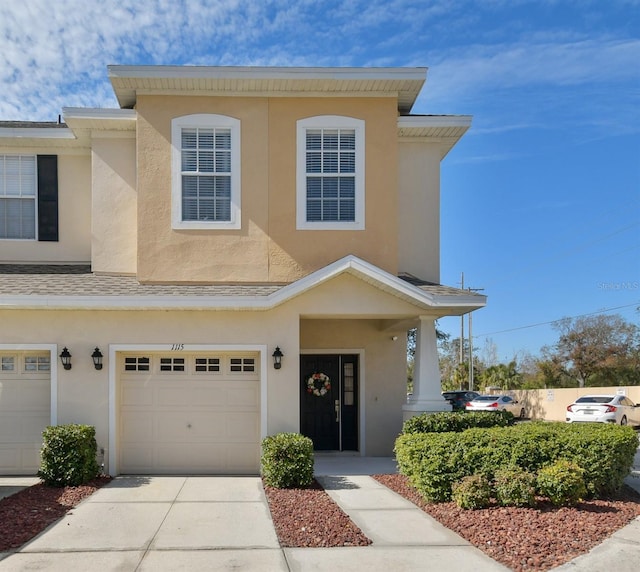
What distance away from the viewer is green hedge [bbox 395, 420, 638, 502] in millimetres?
Result: 9109

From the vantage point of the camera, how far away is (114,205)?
44.4 ft

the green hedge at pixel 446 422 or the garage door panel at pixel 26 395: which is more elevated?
the garage door panel at pixel 26 395

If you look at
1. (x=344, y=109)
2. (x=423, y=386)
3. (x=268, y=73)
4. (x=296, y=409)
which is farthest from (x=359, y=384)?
(x=268, y=73)

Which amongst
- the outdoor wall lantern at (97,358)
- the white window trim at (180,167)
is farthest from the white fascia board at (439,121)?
the outdoor wall lantern at (97,358)

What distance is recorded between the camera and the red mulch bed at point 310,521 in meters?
7.53

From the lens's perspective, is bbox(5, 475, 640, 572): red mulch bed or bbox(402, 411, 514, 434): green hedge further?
bbox(402, 411, 514, 434): green hedge

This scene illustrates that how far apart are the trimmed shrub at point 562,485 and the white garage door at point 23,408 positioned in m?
8.59

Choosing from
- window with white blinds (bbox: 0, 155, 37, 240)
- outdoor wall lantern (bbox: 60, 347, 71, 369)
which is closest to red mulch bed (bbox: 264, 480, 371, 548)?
outdoor wall lantern (bbox: 60, 347, 71, 369)

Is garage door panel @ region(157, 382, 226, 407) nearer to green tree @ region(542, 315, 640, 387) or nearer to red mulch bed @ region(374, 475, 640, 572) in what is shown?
red mulch bed @ region(374, 475, 640, 572)

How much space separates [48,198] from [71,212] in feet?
1.84

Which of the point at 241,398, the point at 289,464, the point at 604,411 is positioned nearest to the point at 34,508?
the point at 289,464

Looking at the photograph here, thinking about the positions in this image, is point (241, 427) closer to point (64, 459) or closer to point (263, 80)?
point (64, 459)

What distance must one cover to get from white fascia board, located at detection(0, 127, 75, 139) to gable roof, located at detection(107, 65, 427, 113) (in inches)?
63.0

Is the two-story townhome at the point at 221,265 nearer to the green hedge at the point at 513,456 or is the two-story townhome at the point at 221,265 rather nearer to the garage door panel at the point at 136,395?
the garage door panel at the point at 136,395
